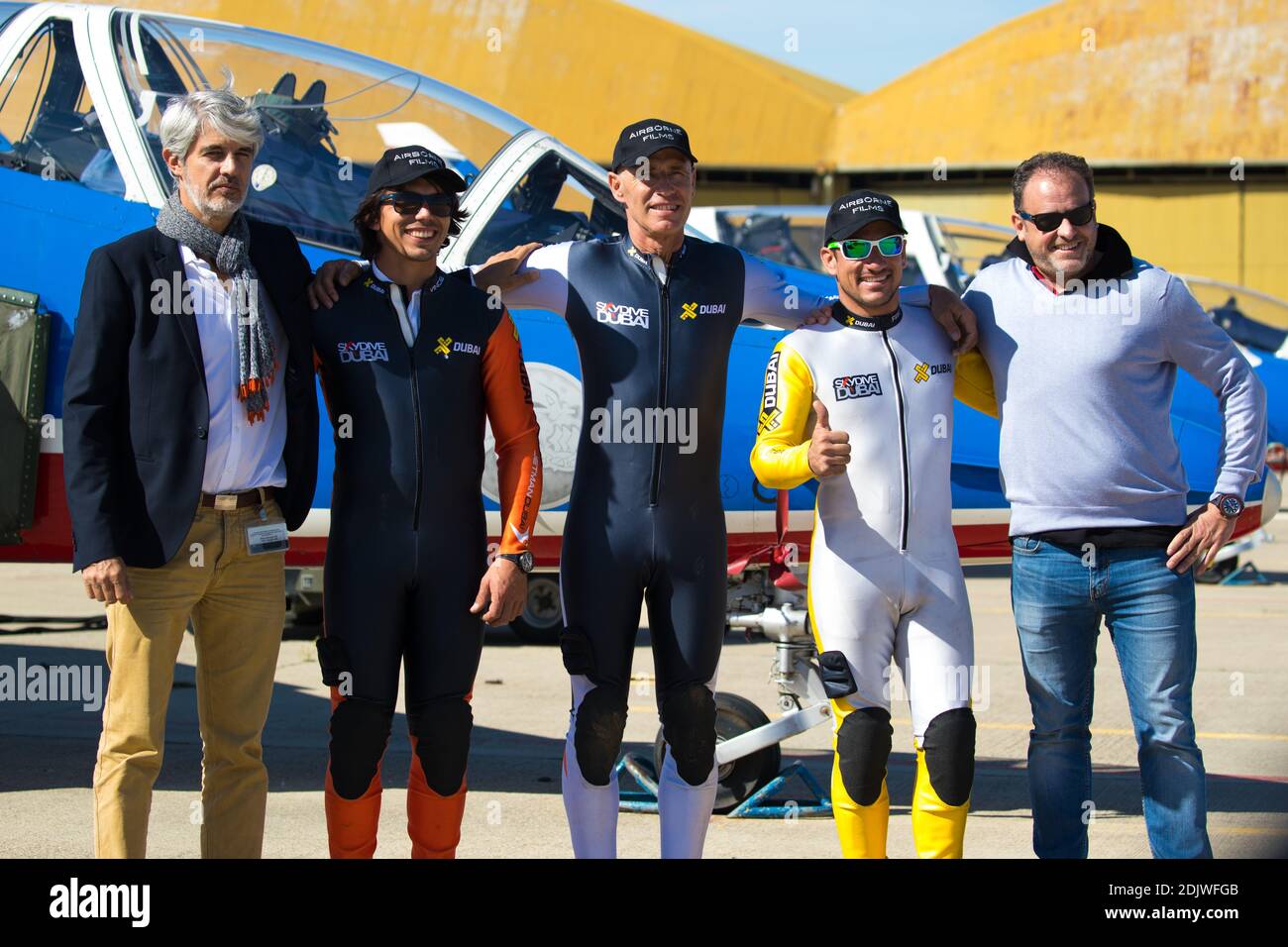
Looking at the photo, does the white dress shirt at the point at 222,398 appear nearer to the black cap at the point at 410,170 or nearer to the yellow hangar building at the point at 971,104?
the black cap at the point at 410,170

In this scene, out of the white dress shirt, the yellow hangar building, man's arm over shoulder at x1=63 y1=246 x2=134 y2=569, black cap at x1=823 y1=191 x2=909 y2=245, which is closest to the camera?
man's arm over shoulder at x1=63 y1=246 x2=134 y2=569

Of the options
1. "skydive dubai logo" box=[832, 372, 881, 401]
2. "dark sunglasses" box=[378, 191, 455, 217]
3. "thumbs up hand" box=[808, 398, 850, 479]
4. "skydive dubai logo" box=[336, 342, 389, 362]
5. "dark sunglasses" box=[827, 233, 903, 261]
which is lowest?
"thumbs up hand" box=[808, 398, 850, 479]

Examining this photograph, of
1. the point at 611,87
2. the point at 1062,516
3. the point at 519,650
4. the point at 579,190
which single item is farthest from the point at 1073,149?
the point at 1062,516

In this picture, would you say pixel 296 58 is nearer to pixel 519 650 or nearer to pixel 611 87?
pixel 519 650

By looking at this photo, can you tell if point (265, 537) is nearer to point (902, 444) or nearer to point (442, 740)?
point (442, 740)

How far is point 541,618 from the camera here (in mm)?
A: 10672

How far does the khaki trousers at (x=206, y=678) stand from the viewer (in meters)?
3.87

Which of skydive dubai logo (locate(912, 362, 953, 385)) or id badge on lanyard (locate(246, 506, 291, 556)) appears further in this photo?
skydive dubai logo (locate(912, 362, 953, 385))

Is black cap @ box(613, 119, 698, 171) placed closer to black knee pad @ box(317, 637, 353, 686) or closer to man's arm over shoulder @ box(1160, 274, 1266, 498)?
man's arm over shoulder @ box(1160, 274, 1266, 498)

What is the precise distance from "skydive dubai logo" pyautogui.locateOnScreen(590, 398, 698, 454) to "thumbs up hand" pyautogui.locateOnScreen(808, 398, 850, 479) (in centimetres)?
43

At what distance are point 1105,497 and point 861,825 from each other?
46.0 inches

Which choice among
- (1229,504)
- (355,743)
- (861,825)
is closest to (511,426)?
(355,743)

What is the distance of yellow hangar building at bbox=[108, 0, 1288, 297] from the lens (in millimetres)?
28969
